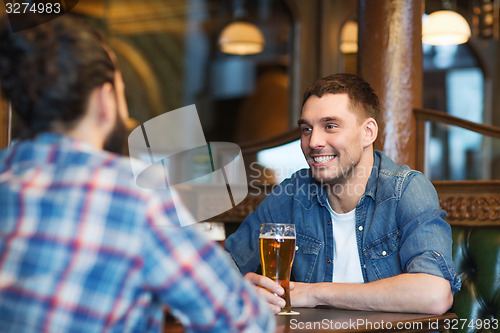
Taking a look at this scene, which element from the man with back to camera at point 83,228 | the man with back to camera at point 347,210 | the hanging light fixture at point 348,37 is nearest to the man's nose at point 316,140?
the man with back to camera at point 347,210

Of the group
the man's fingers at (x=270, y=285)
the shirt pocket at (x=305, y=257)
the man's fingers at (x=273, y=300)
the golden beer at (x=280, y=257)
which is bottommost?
the shirt pocket at (x=305, y=257)

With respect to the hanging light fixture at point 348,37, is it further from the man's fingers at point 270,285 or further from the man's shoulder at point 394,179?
the man's fingers at point 270,285

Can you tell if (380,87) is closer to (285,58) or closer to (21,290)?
(21,290)

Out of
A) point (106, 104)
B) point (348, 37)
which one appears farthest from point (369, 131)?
point (348, 37)

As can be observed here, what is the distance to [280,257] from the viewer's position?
1.55m

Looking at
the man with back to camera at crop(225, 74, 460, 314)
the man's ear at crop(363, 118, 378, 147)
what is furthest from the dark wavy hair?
the man's ear at crop(363, 118, 378, 147)

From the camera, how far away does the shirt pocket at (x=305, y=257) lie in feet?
6.59

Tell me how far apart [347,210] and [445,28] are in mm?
3028

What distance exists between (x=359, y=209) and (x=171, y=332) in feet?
2.99

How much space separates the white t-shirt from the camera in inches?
76.4

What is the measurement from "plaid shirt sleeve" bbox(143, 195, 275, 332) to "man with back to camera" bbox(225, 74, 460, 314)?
0.73 m

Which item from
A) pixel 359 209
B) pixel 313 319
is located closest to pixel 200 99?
pixel 359 209

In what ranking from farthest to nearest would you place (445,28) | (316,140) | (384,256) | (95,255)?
(445,28)
(316,140)
(384,256)
(95,255)

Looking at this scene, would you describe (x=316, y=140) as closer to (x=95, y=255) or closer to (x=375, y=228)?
(x=375, y=228)
